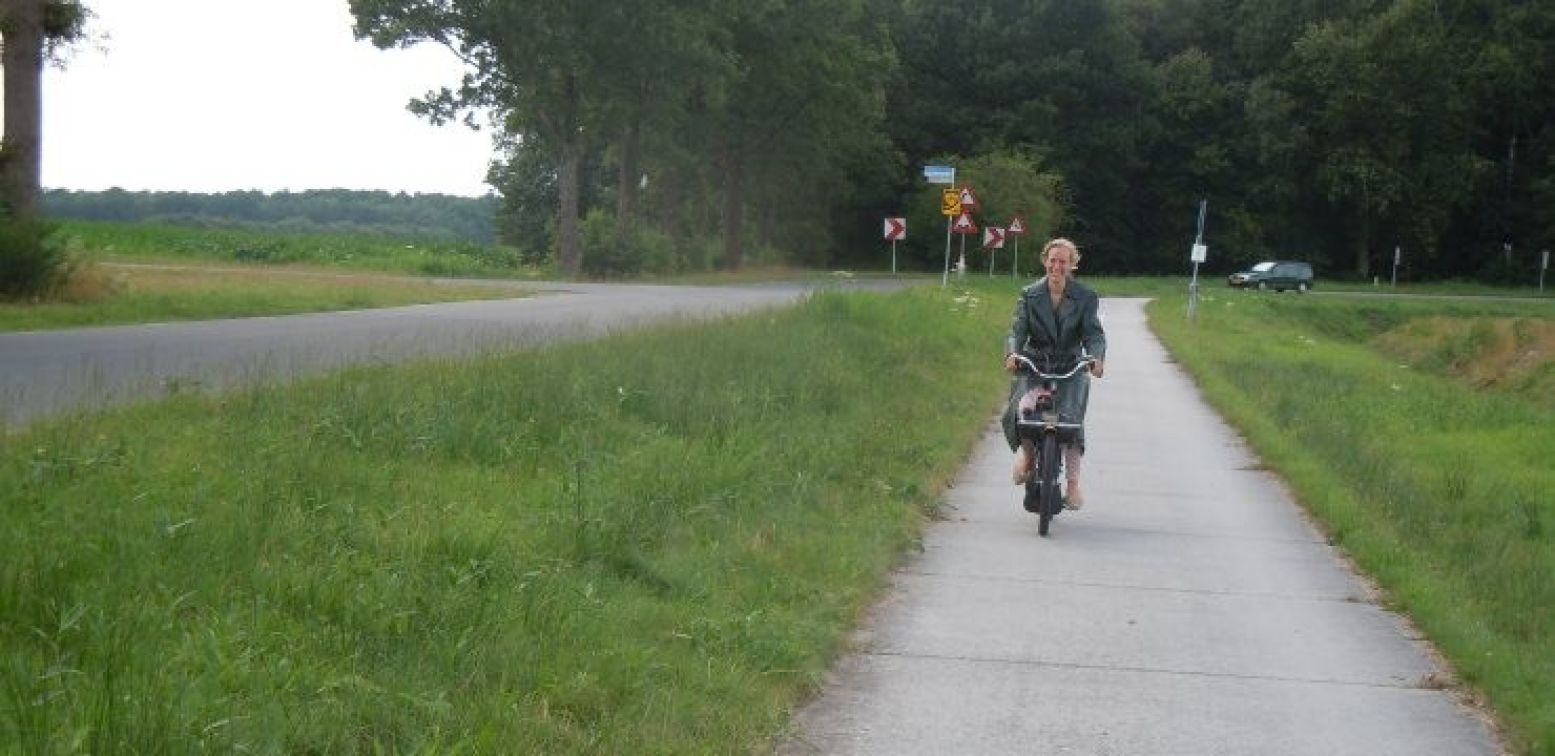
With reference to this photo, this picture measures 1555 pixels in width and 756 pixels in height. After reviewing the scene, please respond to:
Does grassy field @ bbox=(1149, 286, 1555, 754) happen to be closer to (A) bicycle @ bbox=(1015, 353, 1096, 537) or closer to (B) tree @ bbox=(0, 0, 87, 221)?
(A) bicycle @ bbox=(1015, 353, 1096, 537)

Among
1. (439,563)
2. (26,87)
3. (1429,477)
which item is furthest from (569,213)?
(439,563)

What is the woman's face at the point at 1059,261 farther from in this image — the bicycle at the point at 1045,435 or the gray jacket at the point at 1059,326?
the bicycle at the point at 1045,435

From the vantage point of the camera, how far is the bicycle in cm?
1086

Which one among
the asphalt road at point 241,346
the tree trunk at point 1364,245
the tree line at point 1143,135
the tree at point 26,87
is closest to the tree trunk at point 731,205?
the tree line at point 1143,135

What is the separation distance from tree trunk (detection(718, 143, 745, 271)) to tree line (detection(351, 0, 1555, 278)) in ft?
0.45

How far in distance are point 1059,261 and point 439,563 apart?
5.10 metres

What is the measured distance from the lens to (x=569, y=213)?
172 feet

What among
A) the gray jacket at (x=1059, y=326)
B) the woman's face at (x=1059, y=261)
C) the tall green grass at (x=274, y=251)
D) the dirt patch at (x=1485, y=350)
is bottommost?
the dirt patch at (x=1485, y=350)

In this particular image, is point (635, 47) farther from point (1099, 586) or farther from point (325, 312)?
point (1099, 586)

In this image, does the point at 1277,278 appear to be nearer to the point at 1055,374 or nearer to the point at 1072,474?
the point at 1072,474

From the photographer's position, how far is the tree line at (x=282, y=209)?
81.4m

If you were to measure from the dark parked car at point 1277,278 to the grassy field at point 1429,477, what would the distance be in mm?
29513

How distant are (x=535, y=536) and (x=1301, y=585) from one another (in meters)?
4.30

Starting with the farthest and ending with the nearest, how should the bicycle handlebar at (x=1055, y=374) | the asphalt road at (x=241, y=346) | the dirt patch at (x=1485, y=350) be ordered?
the dirt patch at (x=1485, y=350) < the asphalt road at (x=241, y=346) < the bicycle handlebar at (x=1055, y=374)
